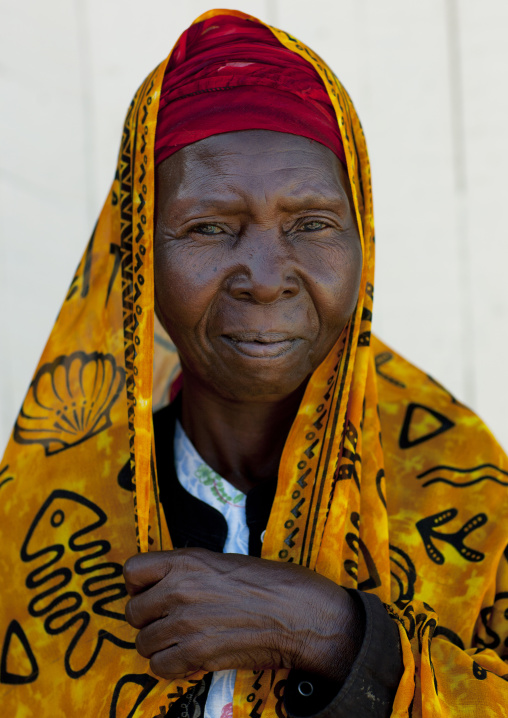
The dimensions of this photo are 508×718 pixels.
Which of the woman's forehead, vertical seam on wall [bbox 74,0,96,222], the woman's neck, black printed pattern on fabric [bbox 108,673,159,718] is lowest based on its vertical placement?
black printed pattern on fabric [bbox 108,673,159,718]

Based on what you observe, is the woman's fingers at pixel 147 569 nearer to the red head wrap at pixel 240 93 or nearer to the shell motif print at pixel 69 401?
the shell motif print at pixel 69 401

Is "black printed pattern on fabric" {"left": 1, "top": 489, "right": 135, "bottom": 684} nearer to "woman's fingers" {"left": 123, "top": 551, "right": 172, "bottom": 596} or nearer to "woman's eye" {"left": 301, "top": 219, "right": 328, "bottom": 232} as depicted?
"woman's fingers" {"left": 123, "top": 551, "right": 172, "bottom": 596}

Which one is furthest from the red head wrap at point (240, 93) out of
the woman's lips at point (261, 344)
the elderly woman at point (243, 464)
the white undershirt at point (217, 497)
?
the white undershirt at point (217, 497)

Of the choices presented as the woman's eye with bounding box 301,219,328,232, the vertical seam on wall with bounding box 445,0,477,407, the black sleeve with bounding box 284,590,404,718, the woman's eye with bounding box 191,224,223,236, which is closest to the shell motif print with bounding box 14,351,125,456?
the woman's eye with bounding box 191,224,223,236

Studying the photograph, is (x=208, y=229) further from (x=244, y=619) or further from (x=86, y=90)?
(x=86, y=90)

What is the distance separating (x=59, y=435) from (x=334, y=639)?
779mm

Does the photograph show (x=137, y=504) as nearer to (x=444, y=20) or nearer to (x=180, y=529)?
(x=180, y=529)

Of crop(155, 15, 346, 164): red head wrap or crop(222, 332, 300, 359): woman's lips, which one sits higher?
crop(155, 15, 346, 164): red head wrap

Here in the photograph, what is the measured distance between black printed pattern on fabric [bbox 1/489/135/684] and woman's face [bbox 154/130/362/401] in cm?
44

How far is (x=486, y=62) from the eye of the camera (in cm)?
272

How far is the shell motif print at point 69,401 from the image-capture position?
1.83 m

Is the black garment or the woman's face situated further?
the woman's face

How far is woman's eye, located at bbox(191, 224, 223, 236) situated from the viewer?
1536 mm

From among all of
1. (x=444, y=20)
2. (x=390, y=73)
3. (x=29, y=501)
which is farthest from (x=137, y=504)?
(x=444, y=20)
